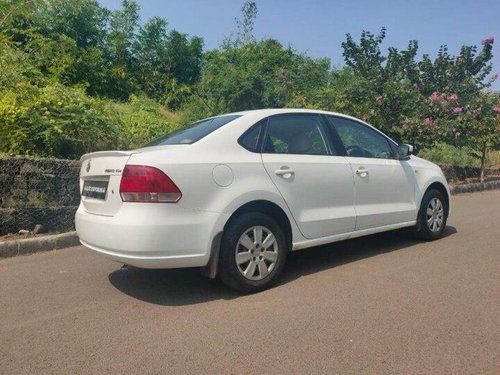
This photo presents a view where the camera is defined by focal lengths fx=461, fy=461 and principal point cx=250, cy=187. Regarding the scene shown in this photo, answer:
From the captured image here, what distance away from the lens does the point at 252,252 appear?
3.96 meters

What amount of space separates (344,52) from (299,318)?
13452mm

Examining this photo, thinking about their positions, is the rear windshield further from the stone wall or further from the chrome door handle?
the stone wall

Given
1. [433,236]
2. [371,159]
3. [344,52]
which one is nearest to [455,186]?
[344,52]

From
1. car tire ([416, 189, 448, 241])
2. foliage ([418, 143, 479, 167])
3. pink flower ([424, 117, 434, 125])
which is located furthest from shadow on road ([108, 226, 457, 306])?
foliage ([418, 143, 479, 167])

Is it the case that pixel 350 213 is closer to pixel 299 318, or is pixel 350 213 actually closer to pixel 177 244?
pixel 299 318

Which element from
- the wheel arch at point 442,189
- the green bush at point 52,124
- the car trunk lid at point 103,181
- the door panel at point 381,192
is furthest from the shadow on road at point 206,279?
the green bush at point 52,124

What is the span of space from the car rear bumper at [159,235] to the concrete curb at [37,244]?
7.28ft

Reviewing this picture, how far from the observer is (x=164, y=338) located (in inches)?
124

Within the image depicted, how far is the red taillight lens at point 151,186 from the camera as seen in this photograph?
11.7 feet

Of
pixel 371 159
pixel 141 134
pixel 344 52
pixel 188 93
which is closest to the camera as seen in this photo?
pixel 371 159

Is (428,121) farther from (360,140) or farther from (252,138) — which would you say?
(252,138)

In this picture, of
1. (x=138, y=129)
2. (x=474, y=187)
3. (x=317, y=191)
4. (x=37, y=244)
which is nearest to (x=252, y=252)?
(x=317, y=191)

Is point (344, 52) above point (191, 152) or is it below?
above

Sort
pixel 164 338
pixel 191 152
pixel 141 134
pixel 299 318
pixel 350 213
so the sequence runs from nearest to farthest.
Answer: pixel 164 338
pixel 299 318
pixel 191 152
pixel 350 213
pixel 141 134
